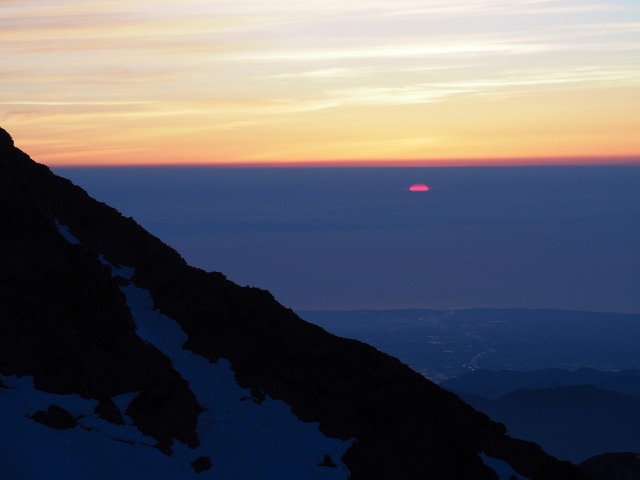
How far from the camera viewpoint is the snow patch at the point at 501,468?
68.9 metres

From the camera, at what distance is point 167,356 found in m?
70.0

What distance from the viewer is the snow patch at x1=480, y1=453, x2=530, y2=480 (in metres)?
68.9

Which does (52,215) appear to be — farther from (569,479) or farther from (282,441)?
(569,479)

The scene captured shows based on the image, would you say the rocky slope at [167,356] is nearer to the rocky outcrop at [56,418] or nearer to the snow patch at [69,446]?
the rocky outcrop at [56,418]

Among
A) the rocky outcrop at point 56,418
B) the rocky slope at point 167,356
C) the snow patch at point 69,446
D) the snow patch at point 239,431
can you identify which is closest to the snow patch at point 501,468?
the rocky slope at point 167,356

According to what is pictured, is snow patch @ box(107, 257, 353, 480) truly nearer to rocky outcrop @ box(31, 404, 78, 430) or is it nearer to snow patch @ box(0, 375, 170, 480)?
snow patch @ box(0, 375, 170, 480)

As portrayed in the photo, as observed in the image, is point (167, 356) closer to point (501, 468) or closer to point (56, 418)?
point (56, 418)

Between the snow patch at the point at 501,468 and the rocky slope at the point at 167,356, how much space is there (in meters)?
0.65

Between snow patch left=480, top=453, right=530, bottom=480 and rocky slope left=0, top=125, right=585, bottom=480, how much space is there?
2.12 ft

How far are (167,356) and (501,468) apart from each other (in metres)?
27.3

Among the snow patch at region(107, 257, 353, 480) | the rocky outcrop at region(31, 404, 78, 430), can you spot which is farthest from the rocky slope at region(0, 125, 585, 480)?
the snow patch at region(107, 257, 353, 480)

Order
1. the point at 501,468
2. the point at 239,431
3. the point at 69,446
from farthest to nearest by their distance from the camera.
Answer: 1. the point at 501,468
2. the point at 239,431
3. the point at 69,446

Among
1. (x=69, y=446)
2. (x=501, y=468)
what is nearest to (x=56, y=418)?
(x=69, y=446)

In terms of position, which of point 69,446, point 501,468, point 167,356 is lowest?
point 501,468
